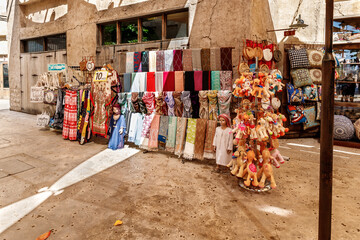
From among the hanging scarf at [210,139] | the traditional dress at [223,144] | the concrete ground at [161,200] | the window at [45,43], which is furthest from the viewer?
the window at [45,43]

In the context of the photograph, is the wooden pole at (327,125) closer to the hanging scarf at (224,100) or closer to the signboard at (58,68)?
the hanging scarf at (224,100)

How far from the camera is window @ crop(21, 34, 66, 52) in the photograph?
983 centimetres

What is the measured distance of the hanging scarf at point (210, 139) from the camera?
4.78m

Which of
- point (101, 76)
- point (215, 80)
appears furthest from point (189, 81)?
point (101, 76)

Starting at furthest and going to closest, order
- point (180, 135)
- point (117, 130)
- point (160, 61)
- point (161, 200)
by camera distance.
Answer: point (117, 130) < point (160, 61) < point (180, 135) < point (161, 200)

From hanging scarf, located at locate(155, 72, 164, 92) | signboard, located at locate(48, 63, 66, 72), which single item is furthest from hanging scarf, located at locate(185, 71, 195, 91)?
signboard, located at locate(48, 63, 66, 72)

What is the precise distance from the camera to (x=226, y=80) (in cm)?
489

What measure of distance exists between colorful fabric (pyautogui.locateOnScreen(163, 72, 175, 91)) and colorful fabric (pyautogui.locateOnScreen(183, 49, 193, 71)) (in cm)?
35

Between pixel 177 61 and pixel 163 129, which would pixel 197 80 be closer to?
pixel 177 61

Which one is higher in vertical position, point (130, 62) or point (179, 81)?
point (130, 62)

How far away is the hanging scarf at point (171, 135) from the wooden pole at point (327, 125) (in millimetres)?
3624

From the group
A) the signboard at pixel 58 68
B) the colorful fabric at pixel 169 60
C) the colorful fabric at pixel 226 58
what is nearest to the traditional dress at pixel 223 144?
the colorful fabric at pixel 226 58

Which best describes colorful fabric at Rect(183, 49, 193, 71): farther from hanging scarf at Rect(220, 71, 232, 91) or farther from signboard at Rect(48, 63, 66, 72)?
signboard at Rect(48, 63, 66, 72)

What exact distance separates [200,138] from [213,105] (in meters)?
0.75
